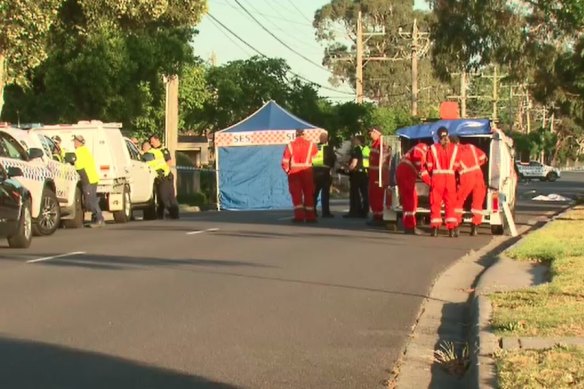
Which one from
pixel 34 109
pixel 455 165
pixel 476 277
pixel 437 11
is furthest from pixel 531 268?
pixel 34 109

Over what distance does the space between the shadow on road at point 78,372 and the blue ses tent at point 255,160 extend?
2359cm

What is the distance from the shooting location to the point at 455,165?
59.9 ft

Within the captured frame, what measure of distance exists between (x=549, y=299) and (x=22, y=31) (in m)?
13.5

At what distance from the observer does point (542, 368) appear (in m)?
7.32

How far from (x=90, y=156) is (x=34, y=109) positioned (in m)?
13.1

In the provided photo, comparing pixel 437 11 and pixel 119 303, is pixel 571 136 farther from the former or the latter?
pixel 119 303

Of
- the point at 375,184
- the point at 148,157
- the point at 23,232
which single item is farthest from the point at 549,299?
the point at 148,157

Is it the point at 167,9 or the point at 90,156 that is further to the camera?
the point at 167,9

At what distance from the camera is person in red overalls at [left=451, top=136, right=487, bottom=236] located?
1830cm

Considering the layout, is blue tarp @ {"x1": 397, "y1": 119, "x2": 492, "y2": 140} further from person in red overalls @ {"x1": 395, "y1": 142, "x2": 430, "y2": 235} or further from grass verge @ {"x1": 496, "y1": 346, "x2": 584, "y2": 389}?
grass verge @ {"x1": 496, "y1": 346, "x2": 584, "y2": 389}

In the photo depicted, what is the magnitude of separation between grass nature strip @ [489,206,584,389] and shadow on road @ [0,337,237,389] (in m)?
1.93

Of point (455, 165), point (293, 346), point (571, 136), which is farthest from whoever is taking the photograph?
point (571, 136)

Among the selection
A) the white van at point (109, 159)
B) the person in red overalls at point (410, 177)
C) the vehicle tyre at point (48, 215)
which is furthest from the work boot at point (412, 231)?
the white van at point (109, 159)

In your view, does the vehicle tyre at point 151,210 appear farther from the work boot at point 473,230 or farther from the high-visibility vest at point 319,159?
the work boot at point 473,230
